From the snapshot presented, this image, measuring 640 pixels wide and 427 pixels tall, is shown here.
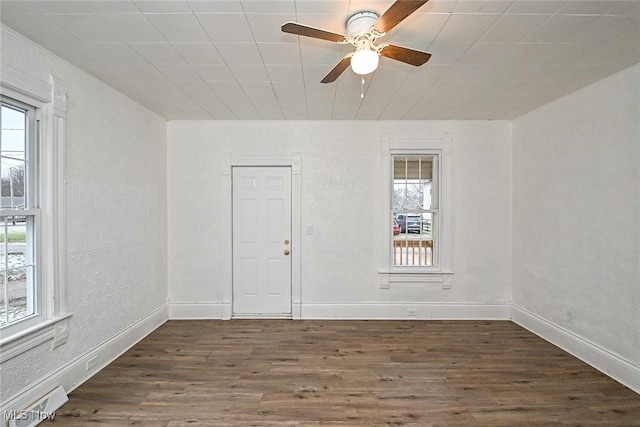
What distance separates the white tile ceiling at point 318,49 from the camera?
172 cm

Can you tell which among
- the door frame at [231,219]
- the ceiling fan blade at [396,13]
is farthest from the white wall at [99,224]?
the ceiling fan blade at [396,13]

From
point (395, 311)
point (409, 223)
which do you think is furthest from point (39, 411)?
point (409, 223)

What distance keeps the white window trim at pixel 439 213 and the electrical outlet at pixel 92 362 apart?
306 centimetres

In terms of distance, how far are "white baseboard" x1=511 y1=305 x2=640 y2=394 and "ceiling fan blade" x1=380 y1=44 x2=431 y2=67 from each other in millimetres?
2936

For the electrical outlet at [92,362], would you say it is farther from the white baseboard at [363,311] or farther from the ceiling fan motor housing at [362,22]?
the ceiling fan motor housing at [362,22]

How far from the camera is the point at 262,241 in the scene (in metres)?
4.00

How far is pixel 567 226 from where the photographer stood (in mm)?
3014

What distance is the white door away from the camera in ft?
13.0

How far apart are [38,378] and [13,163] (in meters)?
1.52

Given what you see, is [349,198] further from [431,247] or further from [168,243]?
[168,243]

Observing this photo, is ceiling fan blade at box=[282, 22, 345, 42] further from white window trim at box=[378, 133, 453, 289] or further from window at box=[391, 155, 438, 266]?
window at box=[391, 155, 438, 266]

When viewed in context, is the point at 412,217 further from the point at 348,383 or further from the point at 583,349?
the point at 348,383

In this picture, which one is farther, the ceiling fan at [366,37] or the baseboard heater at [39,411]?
the baseboard heater at [39,411]

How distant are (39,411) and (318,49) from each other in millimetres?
3163
